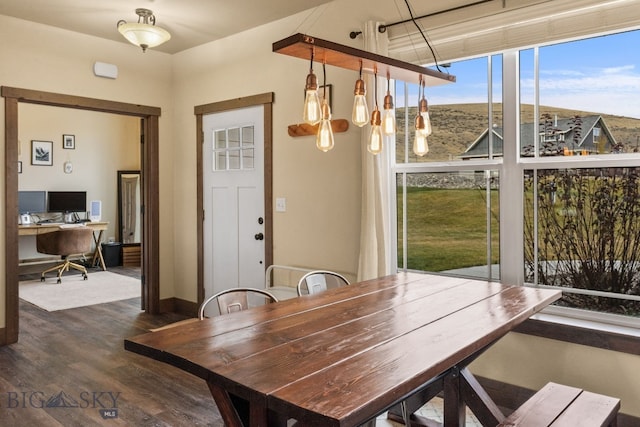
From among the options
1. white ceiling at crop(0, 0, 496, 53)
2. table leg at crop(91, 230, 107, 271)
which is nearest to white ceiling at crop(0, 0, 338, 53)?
white ceiling at crop(0, 0, 496, 53)

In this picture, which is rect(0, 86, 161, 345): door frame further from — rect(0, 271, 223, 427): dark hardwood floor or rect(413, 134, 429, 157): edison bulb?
rect(413, 134, 429, 157): edison bulb

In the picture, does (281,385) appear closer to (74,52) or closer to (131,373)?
(131,373)

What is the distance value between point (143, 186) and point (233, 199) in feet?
3.77

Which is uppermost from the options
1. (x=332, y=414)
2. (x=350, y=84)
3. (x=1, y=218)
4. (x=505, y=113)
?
(x=350, y=84)

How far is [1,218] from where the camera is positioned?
4008 millimetres

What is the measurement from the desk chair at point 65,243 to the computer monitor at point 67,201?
27.8 inches

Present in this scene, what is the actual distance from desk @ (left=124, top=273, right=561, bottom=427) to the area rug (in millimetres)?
4335

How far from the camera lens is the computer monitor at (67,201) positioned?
7.67 meters

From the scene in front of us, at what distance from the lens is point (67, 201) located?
779 centimetres

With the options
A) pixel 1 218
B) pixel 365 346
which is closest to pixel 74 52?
pixel 1 218

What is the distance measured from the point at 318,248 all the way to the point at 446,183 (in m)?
1.16

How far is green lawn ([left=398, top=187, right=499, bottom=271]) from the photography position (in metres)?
3.07

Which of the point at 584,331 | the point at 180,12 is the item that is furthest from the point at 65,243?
the point at 584,331

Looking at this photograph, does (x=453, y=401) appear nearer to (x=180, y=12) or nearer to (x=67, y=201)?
(x=180, y=12)
